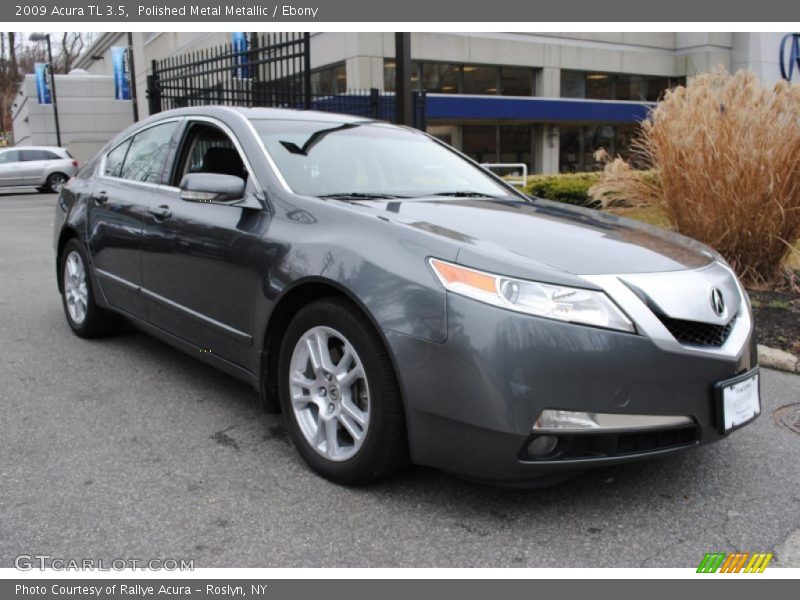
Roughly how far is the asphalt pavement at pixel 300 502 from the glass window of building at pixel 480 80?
25186 millimetres

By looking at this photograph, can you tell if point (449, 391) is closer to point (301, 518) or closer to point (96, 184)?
point (301, 518)

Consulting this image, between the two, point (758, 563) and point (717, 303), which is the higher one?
point (717, 303)

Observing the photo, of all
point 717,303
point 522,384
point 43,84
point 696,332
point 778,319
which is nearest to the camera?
point 522,384

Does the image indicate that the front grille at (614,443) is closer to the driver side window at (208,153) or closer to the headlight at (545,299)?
the headlight at (545,299)

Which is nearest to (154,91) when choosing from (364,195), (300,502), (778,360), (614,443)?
(364,195)

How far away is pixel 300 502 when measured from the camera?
2980 mm

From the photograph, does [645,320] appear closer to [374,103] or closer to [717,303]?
[717,303]

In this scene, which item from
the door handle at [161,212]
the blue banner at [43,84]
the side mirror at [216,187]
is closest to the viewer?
the side mirror at [216,187]

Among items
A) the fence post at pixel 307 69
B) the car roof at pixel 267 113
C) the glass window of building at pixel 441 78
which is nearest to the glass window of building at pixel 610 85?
the glass window of building at pixel 441 78

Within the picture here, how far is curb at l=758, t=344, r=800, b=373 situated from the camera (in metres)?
4.80

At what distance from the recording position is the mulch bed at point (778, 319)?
202 inches

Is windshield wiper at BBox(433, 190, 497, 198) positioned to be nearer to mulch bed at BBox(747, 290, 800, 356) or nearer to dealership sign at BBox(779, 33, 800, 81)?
mulch bed at BBox(747, 290, 800, 356)

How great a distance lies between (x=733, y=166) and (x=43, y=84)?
36.8 meters

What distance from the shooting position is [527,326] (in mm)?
2574
